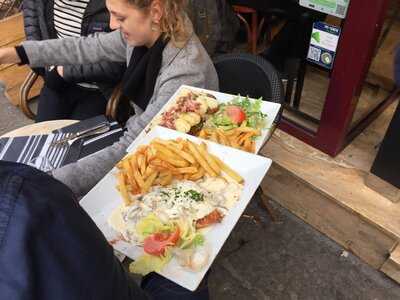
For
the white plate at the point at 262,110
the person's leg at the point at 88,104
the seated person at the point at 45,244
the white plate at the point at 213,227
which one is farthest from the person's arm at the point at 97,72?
the seated person at the point at 45,244

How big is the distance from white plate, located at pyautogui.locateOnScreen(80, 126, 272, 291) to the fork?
1.43ft

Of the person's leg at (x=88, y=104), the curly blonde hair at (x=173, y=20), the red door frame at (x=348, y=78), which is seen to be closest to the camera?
the curly blonde hair at (x=173, y=20)

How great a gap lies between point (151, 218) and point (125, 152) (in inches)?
14.2

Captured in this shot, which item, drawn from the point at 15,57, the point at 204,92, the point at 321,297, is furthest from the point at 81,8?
the point at 321,297

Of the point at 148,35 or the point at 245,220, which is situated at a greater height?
the point at 148,35

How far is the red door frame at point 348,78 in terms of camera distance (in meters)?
1.56

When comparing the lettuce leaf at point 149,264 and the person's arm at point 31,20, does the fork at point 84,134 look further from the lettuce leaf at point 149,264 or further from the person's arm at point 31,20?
the person's arm at point 31,20

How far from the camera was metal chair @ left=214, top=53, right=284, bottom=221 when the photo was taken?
1574mm

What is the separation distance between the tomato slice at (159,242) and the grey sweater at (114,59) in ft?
1.26

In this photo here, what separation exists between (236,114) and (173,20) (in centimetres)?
46

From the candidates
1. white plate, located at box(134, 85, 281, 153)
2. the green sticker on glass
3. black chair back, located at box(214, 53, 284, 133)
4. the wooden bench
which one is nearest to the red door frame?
the green sticker on glass

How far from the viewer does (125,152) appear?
54.3 inches

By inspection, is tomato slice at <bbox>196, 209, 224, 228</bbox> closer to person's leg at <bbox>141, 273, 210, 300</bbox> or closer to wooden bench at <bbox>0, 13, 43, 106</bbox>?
person's leg at <bbox>141, 273, 210, 300</bbox>

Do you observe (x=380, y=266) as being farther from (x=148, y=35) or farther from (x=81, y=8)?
(x=81, y=8)
